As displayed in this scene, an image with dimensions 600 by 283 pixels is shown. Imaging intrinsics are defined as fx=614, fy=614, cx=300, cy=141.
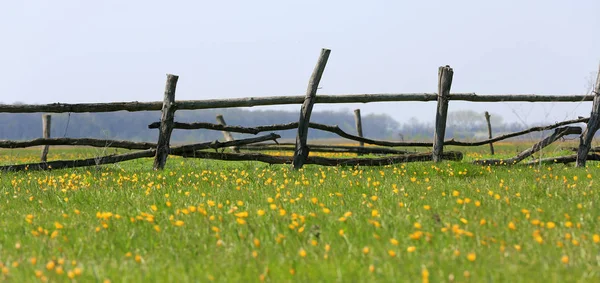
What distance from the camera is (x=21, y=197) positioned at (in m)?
7.45

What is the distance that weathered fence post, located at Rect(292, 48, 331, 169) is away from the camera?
36.9 feet

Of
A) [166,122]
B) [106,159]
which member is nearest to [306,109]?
[166,122]

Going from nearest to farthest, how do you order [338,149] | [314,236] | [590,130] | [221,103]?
[314,236] < [221,103] < [590,130] < [338,149]

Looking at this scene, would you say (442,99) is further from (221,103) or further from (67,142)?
(67,142)

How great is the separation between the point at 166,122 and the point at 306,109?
2.53 metres

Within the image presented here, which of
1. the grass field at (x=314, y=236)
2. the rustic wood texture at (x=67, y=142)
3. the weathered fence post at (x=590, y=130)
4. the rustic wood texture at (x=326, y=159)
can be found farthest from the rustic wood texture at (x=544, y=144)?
the rustic wood texture at (x=67, y=142)

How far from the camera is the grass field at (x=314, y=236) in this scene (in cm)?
366

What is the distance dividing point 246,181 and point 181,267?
425cm

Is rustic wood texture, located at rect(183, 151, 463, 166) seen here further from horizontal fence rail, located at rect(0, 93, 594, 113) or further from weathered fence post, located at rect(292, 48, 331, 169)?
horizontal fence rail, located at rect(0, 93, 594, 113)

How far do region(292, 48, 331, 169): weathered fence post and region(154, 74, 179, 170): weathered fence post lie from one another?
7.59 ft

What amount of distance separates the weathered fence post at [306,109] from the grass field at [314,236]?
13.5ft

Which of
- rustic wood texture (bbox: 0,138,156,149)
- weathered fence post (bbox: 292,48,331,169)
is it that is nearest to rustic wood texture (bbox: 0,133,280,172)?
rustic wood texture (bbox: 0,138,156,149)

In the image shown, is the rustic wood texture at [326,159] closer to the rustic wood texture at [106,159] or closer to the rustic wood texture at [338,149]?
the rustic wood texture at [106,159]

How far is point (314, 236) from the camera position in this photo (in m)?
4.56
